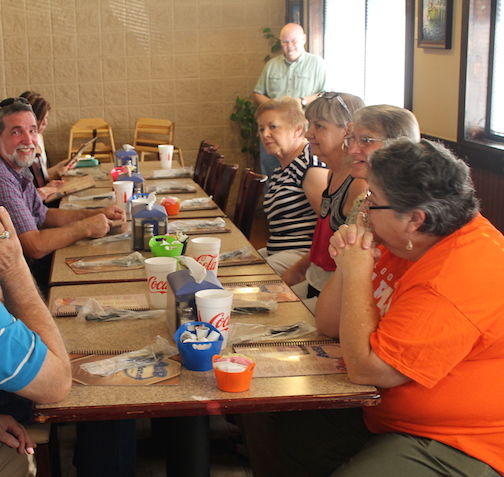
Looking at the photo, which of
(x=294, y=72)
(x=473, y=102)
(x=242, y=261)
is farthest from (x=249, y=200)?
(x=294, y=72)

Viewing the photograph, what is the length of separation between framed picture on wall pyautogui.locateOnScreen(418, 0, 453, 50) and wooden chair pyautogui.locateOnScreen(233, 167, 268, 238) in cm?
135

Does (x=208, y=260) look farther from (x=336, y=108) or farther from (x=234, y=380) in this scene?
(x=336, y=108)

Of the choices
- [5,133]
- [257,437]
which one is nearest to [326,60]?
[5,133]

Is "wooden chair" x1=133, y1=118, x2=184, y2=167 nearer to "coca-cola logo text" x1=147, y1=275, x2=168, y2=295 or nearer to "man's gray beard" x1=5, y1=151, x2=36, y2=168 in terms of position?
"man's gray beard" x1=5, y1=151, x2=36, y2=168

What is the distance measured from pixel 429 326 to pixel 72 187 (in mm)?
3396

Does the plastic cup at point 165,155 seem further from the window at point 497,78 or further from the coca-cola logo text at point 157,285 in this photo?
the coca-cola logo text at point 157,285

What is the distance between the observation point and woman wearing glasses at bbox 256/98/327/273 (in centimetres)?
371

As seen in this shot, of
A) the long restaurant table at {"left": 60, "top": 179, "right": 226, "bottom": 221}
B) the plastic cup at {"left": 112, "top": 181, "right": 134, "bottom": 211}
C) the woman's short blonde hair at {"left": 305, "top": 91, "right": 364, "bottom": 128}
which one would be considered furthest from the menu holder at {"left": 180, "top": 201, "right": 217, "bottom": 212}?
the woman's short blonde hair at {"left": 305, "top": 91, "right": 364, "bottom": 128}

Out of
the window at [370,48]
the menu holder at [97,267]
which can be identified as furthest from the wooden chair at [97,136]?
the menu holder at [97,267]

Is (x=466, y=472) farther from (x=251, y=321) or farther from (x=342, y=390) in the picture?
(x=251, y=321)

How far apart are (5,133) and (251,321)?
213 centimetres

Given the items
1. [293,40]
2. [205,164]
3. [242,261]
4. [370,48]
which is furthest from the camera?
[293,40]

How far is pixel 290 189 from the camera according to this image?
3777mm

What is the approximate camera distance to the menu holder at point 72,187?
462 centimetres
